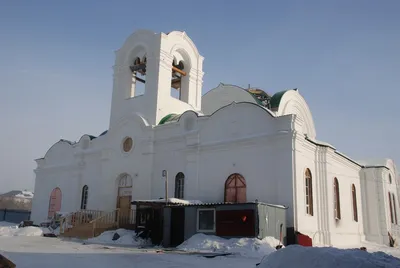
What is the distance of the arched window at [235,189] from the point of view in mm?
17391

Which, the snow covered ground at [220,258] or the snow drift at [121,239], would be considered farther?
the snow drift at [121,239]

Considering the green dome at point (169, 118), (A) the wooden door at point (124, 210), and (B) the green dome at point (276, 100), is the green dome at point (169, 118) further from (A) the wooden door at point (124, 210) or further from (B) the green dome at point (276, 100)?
(B) the green dome at point (276, 100)

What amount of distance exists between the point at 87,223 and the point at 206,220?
7149mm

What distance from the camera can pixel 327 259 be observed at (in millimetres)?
7227

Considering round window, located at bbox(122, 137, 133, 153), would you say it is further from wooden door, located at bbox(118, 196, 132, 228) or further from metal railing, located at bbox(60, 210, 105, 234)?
metal railing, located at bbox(60, 210, 105, 234)

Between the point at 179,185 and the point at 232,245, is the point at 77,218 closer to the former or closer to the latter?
the point at 179,185

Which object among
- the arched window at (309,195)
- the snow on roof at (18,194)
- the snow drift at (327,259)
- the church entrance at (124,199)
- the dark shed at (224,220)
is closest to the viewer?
the snow drift at (327,259)

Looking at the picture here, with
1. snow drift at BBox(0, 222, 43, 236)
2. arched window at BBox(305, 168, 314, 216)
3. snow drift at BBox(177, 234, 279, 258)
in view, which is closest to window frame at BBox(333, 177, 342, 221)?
arched window at BBox(305, 168, 314, 216)

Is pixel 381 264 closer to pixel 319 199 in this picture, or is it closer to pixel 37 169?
pixel 319 199

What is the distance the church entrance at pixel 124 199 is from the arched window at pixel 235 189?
18.3 ft

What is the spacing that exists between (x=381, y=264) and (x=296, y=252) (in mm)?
1622

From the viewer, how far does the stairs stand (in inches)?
755

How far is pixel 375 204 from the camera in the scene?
23.2m

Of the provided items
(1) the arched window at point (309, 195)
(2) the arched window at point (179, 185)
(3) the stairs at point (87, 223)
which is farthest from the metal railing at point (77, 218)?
(1) the arched window at point (309, 195)
